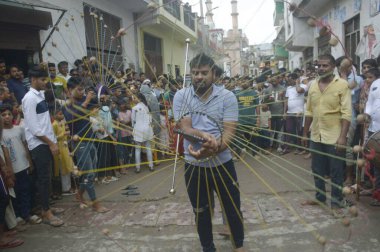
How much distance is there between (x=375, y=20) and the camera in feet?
24.1

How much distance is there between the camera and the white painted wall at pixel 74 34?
7.40 m

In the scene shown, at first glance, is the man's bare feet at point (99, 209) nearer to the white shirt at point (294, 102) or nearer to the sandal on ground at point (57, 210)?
the sandal on ground at point (57, 210)

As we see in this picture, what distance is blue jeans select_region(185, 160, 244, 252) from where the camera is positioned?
2.92 metres

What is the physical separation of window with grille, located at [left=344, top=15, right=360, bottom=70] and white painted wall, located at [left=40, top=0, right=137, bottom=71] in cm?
597

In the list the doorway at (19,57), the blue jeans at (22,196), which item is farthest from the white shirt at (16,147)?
the doorway at (19,57)

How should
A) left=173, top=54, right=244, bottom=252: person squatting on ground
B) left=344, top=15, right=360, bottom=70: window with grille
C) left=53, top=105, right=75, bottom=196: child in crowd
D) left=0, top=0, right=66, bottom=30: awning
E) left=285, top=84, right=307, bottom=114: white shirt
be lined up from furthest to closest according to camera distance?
left=344, top=15, right=360, bottom=70: window with grille, left=285, top=84, right=307, bottom=114: white shirt, left=0, top=0, right=66, bottom=30: awning, left=53, top=105, right=75, bottom=196: child in crowd, left=173, top=54, right=244, bottom=252: person squatting on ground

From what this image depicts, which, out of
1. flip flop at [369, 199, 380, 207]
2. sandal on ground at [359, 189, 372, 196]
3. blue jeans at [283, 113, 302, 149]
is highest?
blue jeans at [283, 113, 302, 149]

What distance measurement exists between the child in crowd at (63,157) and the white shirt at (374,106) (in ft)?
13.3

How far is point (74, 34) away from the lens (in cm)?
778

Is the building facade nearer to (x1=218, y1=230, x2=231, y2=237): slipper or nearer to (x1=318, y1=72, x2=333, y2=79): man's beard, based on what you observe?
(x1=318, y1=72, x2=333, y2=79): man's beard

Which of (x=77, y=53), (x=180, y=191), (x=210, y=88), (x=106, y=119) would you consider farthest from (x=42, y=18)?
(x=210, y=88)

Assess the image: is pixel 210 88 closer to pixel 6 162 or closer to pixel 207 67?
pixel 207 67

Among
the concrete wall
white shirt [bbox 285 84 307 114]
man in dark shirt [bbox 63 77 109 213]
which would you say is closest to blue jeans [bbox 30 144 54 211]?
man in dark shirt [bbox 63 77 109 213]

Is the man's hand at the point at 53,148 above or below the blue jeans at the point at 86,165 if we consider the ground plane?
above
